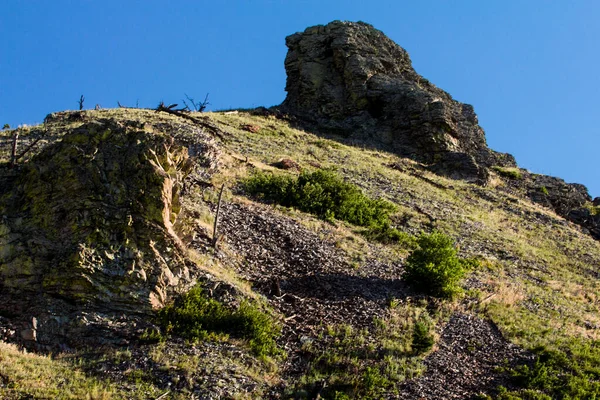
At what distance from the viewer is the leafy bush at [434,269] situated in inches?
829

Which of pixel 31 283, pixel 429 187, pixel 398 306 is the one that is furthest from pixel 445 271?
pixel 429 187

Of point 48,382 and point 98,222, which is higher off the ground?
point 98,222

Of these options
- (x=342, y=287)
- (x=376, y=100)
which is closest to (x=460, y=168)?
(x=376, y=100)

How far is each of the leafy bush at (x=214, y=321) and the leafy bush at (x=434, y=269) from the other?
6961mm

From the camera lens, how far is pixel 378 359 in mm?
16141

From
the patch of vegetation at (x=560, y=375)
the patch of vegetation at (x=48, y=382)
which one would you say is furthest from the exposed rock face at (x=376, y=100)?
the patch of vegetation at (x=48, y=382)

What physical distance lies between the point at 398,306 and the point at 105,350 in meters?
10.00

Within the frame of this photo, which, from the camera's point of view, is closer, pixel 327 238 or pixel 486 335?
pixel 486 335

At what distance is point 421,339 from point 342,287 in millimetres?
3853

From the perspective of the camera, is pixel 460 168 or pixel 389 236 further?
pixel 460 168

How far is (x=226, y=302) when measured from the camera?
664 inches

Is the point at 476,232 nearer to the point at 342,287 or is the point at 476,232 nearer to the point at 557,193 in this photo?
the point at 342,287

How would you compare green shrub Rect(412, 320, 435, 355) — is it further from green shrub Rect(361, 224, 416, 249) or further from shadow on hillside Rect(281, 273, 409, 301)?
green shrub Rect(361, 224, 416, 249)

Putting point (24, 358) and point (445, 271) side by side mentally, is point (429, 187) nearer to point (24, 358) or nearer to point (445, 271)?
point (445, 271)
